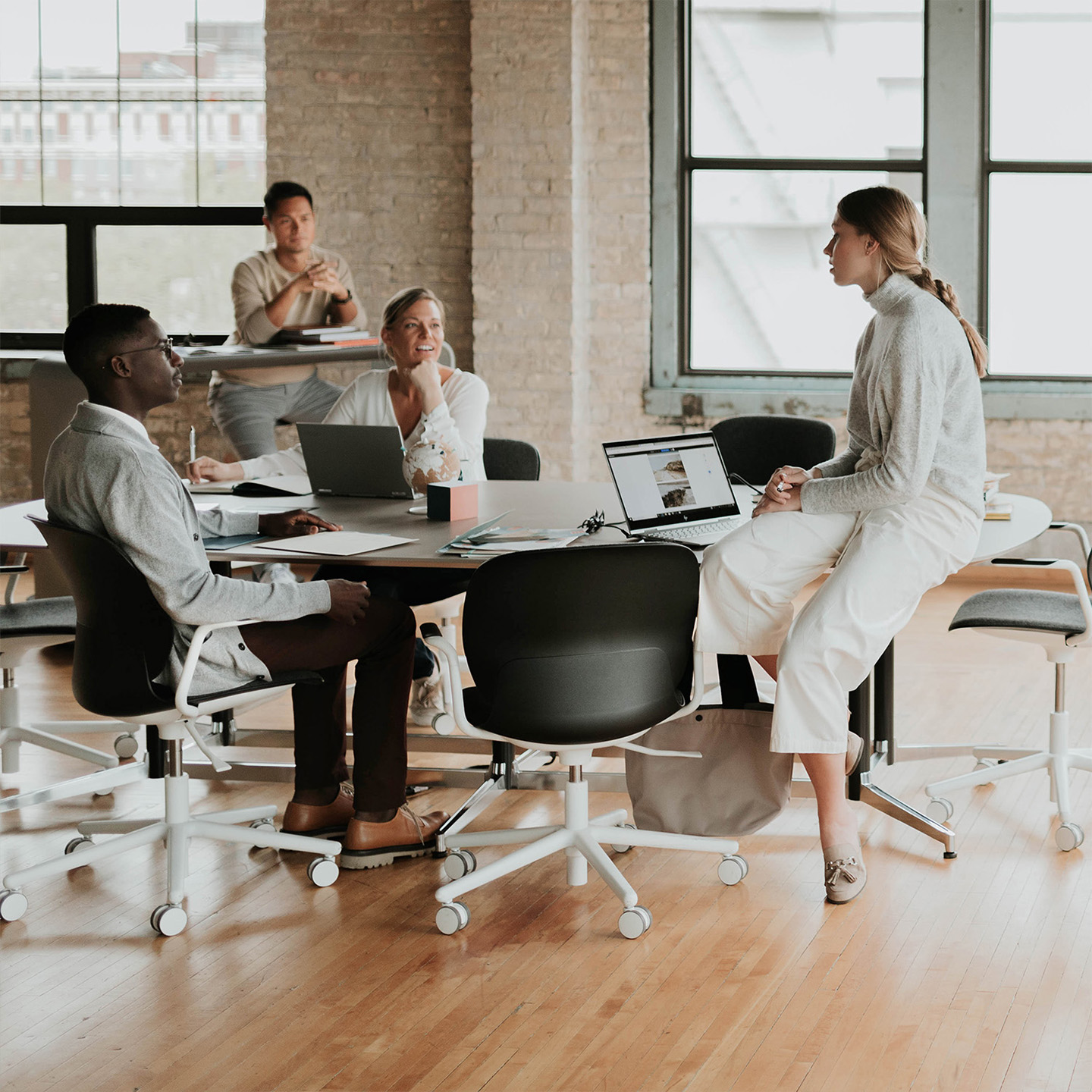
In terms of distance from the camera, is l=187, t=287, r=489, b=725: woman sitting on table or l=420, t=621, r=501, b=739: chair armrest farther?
l=187, t=287, r=489, b=725: woman sitting on table

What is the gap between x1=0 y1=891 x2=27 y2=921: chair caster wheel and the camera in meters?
3.37

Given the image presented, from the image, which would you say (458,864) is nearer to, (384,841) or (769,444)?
(384,841)

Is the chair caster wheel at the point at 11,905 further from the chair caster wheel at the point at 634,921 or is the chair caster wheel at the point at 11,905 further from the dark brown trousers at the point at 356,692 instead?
the chair caster wheel at the point at 634,921

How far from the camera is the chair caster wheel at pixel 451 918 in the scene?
3252mm

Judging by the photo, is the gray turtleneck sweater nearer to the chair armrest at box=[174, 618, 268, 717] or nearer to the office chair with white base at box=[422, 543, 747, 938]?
the office chair with white base at box=[422, 543, 747, 938]

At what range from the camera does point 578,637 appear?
3.04 m

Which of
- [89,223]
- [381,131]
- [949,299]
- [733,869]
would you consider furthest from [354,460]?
[89,223]

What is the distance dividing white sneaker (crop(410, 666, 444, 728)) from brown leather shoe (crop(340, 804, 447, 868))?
118 centimetres

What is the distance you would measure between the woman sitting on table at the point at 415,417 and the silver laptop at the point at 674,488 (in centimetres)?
79

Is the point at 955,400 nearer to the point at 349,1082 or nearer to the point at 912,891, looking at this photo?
the point at 912,891

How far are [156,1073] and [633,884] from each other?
1283 millimetres

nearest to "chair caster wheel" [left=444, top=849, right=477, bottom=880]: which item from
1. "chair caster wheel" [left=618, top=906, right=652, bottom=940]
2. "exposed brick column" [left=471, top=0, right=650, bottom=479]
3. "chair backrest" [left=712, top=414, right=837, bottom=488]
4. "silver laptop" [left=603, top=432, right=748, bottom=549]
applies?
"chair caster wheel" [left=618, top=906, right=652, bottom=940]

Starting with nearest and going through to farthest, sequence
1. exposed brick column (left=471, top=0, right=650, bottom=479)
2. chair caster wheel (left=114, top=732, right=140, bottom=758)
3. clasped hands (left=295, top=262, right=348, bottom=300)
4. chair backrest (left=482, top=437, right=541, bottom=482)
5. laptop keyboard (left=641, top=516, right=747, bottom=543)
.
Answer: laptop keyboard (left=641, top=516, right=747, bottom=543), chair caster wheel (left=114, top=732, right=140, bottom=758), chair backrest (left=482, top=437, right=541, bottom=482), clasped hands (left=295, top=262, right=348, bottom=300), exposed brick column (left=471, top=0, right=650, bottom=479)

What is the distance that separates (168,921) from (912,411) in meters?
1.98
